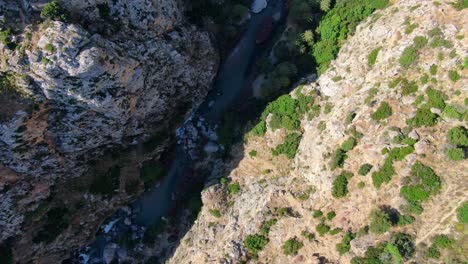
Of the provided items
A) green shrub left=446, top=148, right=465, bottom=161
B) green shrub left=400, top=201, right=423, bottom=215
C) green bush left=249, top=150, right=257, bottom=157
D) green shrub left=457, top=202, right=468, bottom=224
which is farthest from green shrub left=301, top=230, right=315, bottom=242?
green shrub left=446, top=148, right=465, bottom=161

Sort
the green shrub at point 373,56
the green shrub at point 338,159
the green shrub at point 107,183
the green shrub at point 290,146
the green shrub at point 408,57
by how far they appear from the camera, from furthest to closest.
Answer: the green shrub at point 107,183 < the green shrub at point 290,146 < the green shrub at point 373,56 < the green shrub at point 338,159 < the green shrub at point 408,57

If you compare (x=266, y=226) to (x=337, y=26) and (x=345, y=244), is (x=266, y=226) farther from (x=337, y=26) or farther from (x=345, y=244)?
(x=337, y=26)

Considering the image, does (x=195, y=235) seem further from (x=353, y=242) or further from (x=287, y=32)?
A: (x=287, y=32)

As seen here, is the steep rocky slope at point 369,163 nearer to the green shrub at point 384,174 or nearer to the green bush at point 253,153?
the green shrub at point 384,174

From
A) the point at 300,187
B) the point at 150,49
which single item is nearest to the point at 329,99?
the point at 300,187

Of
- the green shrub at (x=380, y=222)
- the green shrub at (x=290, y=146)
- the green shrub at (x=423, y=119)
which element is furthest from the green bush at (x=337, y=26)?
the green shrub at (x=380, y=222)
